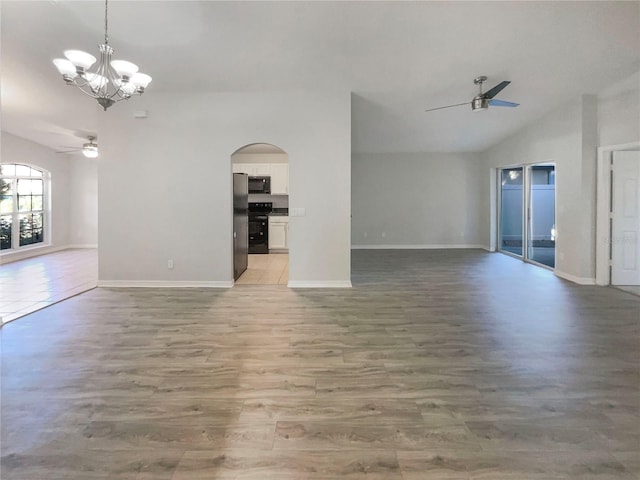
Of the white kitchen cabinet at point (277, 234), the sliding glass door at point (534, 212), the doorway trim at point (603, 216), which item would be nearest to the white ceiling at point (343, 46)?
the doorway trim at point (603, 216)

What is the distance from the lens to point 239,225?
6.31 m

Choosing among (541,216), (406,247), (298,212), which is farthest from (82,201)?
(541,216)

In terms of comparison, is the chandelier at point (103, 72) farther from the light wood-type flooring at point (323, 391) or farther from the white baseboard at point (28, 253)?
the white baseboard at point (28, 253)

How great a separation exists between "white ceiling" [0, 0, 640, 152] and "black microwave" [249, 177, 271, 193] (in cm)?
389

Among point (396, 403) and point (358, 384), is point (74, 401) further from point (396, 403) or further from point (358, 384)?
point (396, 403)

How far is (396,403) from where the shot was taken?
90.4 inches

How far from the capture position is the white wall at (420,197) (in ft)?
31.1

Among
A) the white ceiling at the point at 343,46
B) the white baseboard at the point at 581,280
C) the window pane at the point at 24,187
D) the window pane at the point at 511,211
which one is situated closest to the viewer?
the white ceiling at the point at 343,46

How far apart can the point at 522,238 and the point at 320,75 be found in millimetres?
5652

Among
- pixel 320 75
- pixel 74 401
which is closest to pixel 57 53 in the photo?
pixel 320 75

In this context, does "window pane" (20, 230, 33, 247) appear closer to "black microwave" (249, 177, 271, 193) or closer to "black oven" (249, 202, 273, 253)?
"black oven" (249, 202, 273, 253)

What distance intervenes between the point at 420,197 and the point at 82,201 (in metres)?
8.86

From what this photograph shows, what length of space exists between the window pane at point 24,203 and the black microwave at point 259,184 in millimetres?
5041

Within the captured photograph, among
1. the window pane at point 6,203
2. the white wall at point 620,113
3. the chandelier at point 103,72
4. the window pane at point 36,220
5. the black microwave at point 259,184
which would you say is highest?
the white wall at point 620,113
